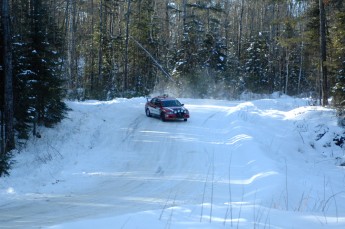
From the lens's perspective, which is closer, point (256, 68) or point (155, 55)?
point (155, 55)

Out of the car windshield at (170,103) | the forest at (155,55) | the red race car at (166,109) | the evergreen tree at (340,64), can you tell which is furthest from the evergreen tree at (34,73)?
the evergreen tree at (340,64)

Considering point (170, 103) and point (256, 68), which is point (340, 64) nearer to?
point (170, 103)

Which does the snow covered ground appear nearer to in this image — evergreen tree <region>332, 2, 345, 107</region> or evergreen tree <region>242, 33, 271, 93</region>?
evergreen tree <region>332, 2, 345, 107</region>

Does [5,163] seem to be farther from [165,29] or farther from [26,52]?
[165,29]

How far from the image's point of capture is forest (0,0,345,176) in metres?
20.6

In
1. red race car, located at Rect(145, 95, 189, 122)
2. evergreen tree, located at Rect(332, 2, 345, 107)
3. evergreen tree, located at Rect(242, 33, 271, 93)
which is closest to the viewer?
evergreen tree, located at Rect(332, 2, 345, 107)

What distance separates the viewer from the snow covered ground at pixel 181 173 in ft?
23.3

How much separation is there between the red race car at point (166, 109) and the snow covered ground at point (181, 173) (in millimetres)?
670

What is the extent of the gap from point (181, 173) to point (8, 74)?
983 centimetres

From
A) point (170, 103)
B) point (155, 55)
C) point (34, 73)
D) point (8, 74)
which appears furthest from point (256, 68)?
point (8, 74)

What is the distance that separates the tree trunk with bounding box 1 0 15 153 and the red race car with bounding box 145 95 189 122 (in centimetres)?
945

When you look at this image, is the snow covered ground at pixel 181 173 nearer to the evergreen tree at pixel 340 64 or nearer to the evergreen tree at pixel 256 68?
the evergreen tree at pixel 340 64

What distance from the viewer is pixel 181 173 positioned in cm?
1443

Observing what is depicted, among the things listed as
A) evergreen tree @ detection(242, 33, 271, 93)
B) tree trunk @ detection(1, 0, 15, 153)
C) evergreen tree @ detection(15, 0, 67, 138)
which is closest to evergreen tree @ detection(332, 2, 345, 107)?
evergreen tree @ detection(15, 0, 67, 138)
